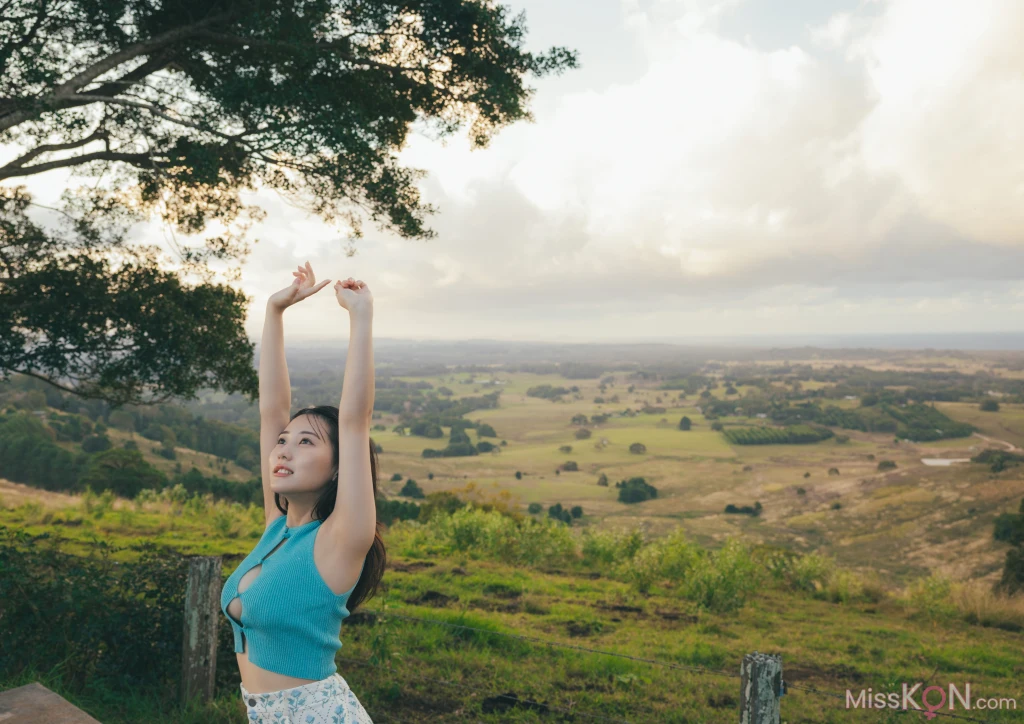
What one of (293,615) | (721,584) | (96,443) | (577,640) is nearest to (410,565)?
(577,640)

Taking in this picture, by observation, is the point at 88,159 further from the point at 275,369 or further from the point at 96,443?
the point at 96,443

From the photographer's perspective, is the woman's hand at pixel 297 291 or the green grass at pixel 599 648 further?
the green grass at pixel 599 648

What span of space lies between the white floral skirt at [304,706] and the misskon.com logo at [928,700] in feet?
22.3

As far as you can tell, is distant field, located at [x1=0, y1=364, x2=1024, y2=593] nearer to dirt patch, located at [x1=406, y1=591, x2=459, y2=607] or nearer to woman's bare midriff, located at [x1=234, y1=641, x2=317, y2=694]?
dirt patch, located at [x1=406, y1=591, x2=459, y2=607]

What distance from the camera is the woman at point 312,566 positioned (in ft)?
5.92

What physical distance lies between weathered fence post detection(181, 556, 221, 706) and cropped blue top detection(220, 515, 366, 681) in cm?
316

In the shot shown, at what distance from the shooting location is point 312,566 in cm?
182

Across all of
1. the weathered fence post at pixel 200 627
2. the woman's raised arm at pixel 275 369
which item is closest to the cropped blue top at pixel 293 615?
the woman's raised arm at pixel 275 369

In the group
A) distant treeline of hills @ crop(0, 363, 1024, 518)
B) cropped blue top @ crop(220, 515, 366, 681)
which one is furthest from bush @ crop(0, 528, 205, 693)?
distant treeline of hills @ crop(0, 363, 1024, 518)

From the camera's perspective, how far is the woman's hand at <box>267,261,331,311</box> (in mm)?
2441

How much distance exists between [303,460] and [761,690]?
253cm

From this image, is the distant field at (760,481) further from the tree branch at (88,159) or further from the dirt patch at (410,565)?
the tree branch at (88,159)

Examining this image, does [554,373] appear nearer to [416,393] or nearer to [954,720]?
[416,393]

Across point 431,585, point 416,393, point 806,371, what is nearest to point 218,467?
point 431,585
